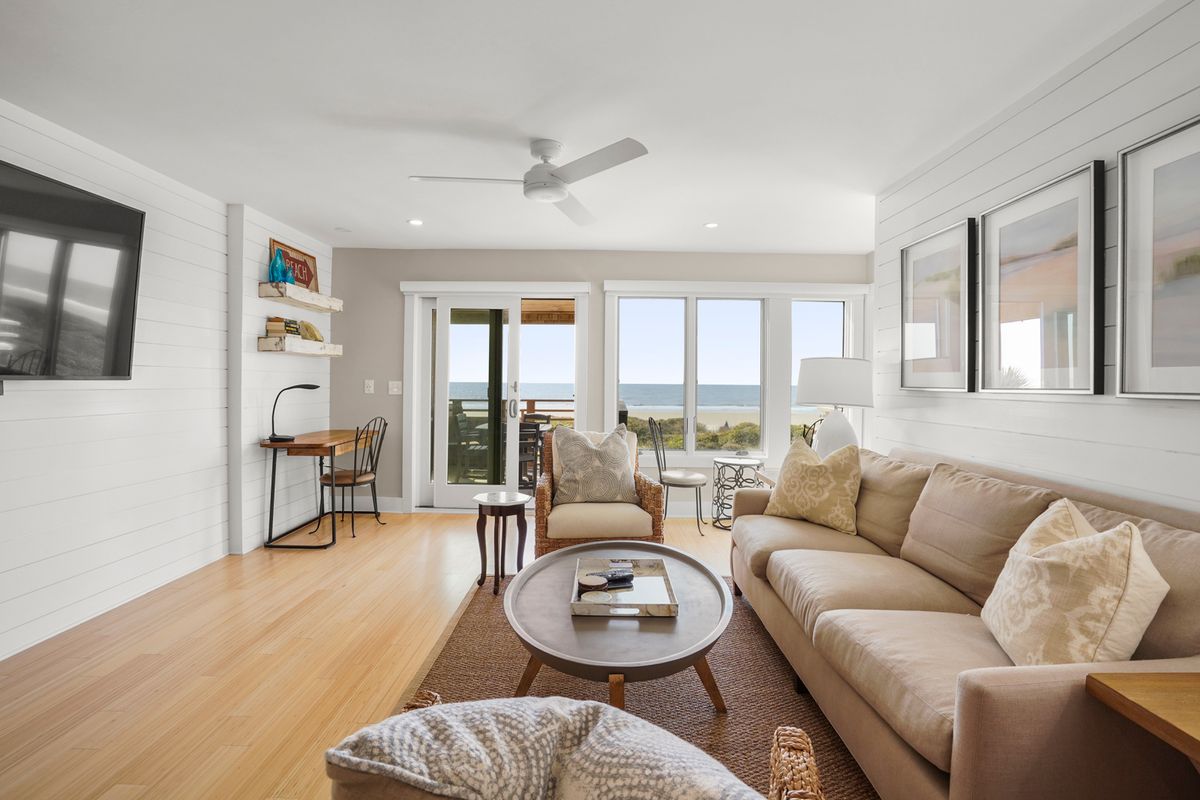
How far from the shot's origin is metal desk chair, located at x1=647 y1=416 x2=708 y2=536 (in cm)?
475

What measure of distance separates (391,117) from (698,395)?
3.54 meters

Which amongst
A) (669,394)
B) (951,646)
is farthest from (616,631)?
(669,394)

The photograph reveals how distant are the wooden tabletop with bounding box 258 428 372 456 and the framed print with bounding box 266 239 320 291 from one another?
131cm

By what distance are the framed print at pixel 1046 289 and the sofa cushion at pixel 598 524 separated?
6.17ft

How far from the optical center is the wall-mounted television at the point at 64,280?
2424 mm

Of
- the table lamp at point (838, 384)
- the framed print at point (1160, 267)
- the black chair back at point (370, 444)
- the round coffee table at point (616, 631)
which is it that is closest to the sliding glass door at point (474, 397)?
the black chair back at point (370, 444)

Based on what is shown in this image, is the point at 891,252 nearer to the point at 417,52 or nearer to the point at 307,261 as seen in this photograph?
the point at 417,52

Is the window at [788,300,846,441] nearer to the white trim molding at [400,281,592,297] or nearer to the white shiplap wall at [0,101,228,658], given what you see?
the white trim molding at [400,281,592,297]

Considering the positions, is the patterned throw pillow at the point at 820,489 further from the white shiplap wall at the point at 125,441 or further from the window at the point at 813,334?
the white shiplap wall at the point at 125,441

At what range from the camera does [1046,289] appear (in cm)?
229

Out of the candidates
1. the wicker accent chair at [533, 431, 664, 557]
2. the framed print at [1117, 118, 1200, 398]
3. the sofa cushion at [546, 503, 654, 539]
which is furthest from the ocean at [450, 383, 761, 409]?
the framed print at [1117, 118, 1200, 398]

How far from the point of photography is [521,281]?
5320 millimetres

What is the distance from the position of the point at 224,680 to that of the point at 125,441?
5.37 ft

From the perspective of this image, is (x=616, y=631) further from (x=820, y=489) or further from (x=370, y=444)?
(x=370, y=444)
